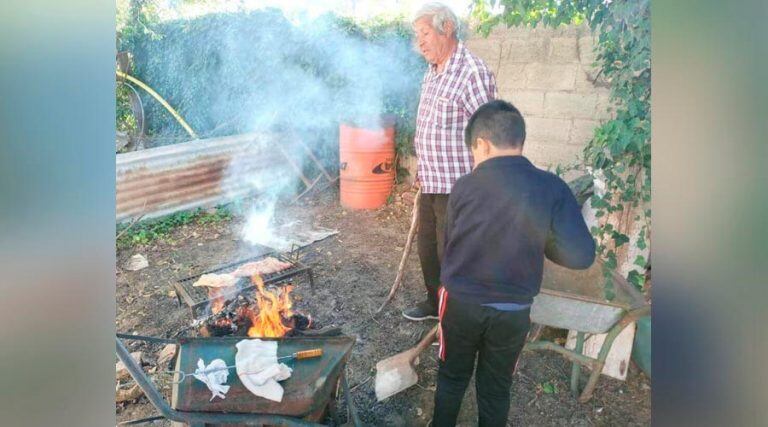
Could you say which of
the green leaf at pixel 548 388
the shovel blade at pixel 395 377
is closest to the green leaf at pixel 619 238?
the green leaf at pixel 548 388

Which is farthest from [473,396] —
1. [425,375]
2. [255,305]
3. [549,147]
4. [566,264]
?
[549,147]

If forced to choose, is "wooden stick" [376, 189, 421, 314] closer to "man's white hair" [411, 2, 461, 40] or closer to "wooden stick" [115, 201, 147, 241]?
"man's white hair" [411, 2, 461, 40]

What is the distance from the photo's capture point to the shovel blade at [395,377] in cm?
264

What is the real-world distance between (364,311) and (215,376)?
5.35 ft

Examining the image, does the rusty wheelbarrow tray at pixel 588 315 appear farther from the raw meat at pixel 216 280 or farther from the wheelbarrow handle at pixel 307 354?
the raw meat at pixel 216 280

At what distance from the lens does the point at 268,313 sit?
2.70 meters

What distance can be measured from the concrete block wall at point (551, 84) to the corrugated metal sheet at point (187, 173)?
263cm

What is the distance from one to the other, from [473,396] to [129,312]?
2290 mm

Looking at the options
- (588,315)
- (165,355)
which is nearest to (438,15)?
(588,315)

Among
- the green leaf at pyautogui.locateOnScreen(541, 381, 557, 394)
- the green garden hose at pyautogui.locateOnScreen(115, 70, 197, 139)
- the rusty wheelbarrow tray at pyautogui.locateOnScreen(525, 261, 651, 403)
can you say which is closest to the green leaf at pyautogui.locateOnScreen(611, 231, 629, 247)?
the rusty wheelbarrow tray at pyautogui.locateOnScreen(525, 261, 651, 403)

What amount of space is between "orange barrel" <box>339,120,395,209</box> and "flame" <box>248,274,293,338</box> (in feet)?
6.60
